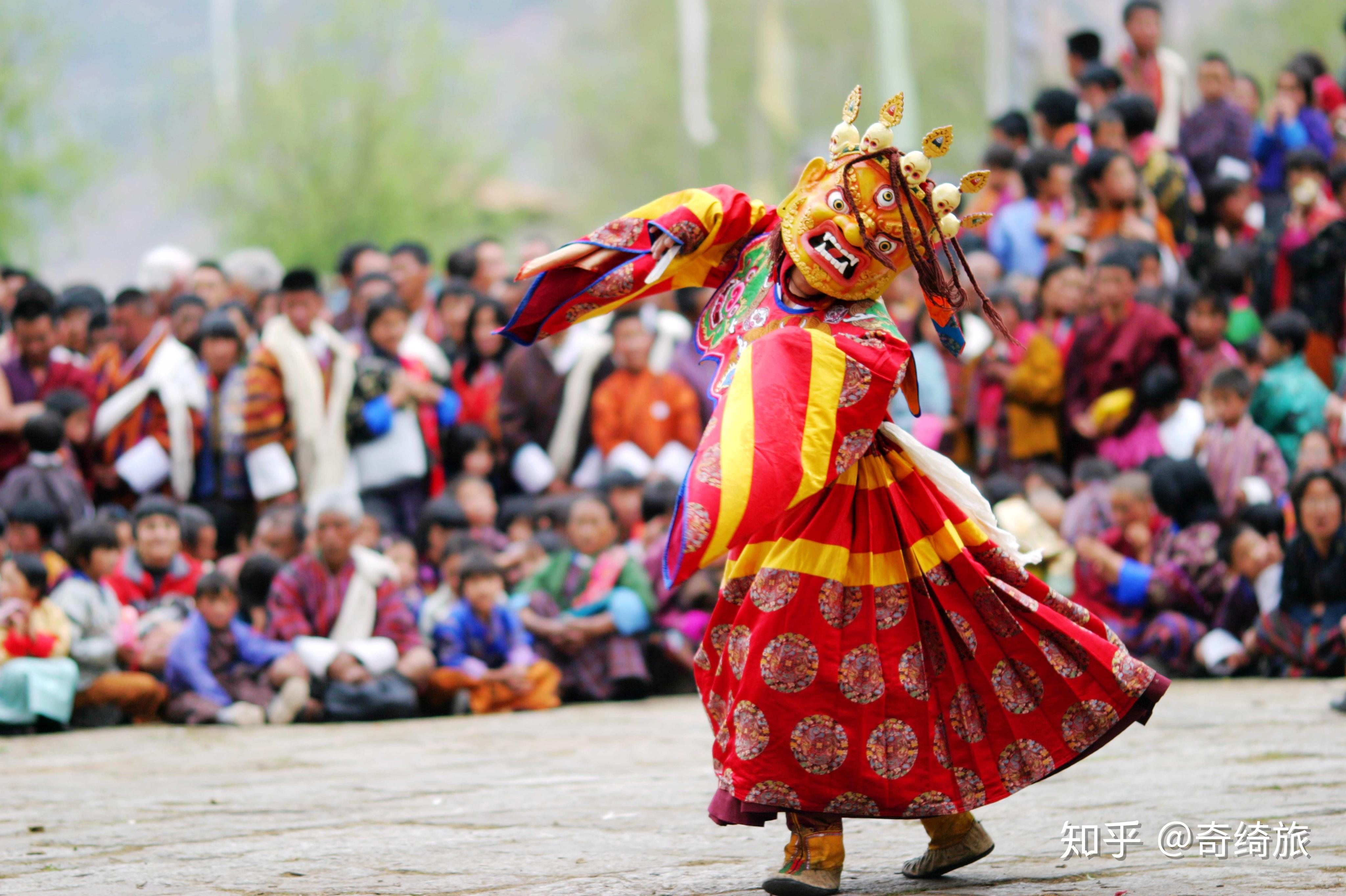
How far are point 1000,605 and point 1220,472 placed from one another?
416cm

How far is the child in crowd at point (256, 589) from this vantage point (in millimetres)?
6938

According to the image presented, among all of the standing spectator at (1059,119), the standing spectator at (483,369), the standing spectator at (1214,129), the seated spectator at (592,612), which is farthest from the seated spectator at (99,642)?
the standing spectator at (1214,129)

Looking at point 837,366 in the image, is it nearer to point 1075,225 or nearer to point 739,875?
point 739,875

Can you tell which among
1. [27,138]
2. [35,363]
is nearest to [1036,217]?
[35,363]

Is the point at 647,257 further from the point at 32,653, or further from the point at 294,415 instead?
the point at 294,415

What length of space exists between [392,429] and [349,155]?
28977mm

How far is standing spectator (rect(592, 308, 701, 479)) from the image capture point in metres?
8.20

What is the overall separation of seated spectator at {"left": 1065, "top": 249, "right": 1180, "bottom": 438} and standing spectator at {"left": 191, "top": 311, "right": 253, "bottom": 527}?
13.2ft

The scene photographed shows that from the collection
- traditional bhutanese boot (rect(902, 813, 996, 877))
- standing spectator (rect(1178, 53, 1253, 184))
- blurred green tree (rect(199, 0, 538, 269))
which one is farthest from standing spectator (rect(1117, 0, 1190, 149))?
blurred green tree (rect(199, 0, 538, 269))

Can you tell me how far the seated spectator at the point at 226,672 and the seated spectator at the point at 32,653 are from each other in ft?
1.38

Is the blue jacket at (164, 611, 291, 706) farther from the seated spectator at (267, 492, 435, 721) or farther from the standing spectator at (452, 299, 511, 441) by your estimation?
the standing spectator at (452, 299, 511, 441)

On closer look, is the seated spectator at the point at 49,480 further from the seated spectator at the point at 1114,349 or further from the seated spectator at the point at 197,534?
the seated spectator at the point at 1114,349

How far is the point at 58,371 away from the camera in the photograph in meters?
8.30

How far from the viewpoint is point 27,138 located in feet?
105
